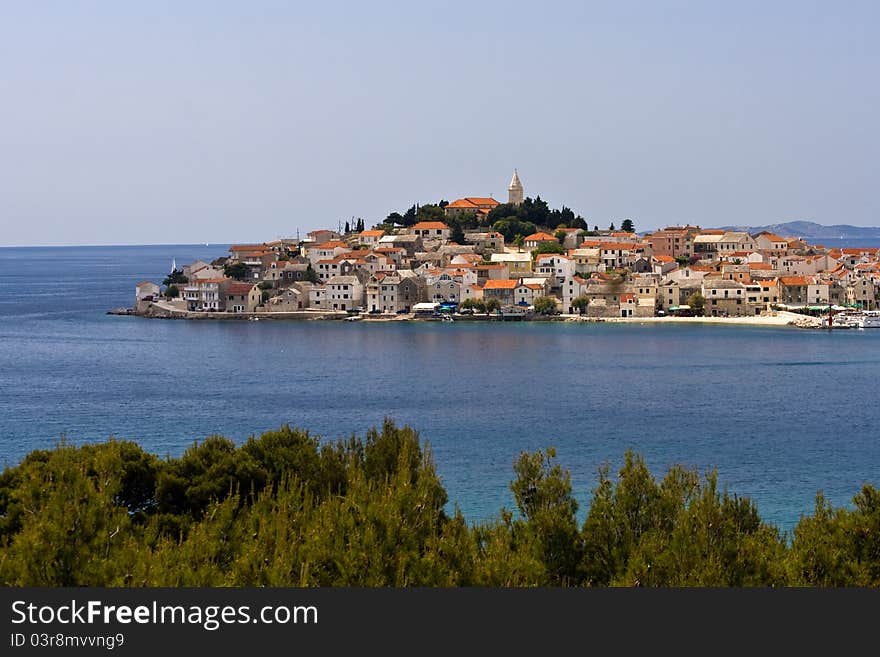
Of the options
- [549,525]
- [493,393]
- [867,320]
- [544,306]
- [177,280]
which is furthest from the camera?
[177,280]

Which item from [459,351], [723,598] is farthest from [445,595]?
[459,351]

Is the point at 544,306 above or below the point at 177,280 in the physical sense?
below

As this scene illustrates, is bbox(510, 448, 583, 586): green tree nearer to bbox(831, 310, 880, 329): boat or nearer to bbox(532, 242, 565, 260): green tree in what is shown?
bbox(831, 310, 880, 329): boat

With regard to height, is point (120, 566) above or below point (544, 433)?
above

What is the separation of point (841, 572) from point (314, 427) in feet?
36.5

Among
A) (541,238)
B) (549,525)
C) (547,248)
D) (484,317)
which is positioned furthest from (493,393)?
(541,238)

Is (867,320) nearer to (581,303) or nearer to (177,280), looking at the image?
(581,303)

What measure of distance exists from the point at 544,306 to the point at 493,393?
613 inches

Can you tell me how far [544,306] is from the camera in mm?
34781

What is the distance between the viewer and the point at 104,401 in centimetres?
1855

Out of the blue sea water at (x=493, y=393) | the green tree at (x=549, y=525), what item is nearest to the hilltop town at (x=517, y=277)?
the blue sea water at (x=493, y=393)

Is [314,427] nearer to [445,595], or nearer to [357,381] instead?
[357,381]

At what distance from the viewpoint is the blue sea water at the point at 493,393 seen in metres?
13.4

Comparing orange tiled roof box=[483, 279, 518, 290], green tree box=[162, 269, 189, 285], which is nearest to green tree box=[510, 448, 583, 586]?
orange tiled roof box=[483, 279, 518, 290]
